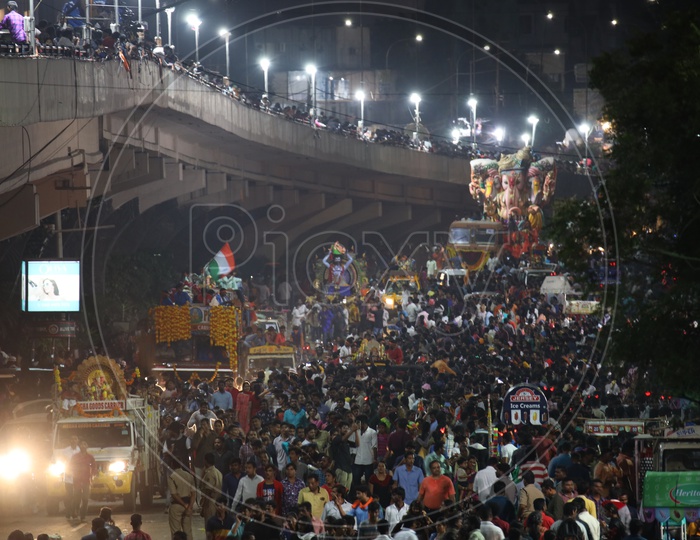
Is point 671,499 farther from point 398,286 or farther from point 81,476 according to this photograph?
point 398,286

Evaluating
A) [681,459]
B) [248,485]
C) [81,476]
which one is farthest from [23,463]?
[681,459]

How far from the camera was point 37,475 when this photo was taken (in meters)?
21.8

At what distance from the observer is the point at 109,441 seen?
20812 millimetres

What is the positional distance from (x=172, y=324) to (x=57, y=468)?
11853 mm

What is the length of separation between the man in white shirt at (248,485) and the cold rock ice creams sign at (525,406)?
4030mm

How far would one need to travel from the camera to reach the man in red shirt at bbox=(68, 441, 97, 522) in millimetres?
19297

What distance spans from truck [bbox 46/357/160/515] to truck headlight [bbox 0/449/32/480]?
0.94 metres

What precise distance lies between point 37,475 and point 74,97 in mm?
8965

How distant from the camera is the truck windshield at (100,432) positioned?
2070 cm

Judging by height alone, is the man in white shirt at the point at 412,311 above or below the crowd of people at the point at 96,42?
below

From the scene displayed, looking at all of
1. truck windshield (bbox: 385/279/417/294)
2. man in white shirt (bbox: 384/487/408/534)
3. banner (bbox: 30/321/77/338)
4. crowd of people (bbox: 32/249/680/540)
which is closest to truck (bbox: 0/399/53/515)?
crowd of people (bbox: 32/249/680/540)

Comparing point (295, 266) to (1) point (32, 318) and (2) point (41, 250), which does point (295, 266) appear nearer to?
(2) point (41, 250)

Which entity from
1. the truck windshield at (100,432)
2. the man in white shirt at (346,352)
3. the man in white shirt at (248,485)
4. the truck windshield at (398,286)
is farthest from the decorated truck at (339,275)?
the man in white shirt at (248,485)

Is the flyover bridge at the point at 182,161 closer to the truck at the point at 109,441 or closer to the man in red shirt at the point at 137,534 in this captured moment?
the truck at the point at 109,441
